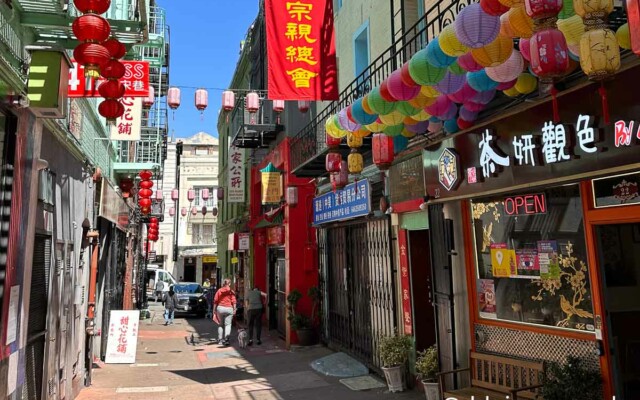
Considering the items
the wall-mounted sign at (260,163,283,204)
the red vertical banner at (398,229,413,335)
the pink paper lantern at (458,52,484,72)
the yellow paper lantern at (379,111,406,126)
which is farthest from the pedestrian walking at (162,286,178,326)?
the pink paper lantern at (458,52,484,72)

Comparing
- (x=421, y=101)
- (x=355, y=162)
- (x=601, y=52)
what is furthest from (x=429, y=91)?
(x=355, y=162)

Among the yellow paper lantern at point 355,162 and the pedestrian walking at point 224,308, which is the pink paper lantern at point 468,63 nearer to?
the yellow paper lantern at point 355,162

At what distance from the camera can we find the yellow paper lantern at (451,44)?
13.9 ft

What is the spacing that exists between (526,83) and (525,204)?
5.35ft

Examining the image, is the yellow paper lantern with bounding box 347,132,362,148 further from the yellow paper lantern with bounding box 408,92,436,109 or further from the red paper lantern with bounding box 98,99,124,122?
the red paper lantern with bounding box 98,99,124,122

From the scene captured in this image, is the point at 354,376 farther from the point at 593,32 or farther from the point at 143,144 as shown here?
the point at 143,144

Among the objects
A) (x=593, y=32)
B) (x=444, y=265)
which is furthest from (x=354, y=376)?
(x=593, y=32)

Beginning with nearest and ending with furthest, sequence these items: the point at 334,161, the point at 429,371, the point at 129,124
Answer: the point at 429,371, the point at 334,161, the point at 129,124

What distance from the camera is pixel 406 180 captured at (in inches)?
333

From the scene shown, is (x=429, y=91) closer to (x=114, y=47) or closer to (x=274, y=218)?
(x=114, y=47)

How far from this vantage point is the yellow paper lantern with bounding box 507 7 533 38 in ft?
12.6

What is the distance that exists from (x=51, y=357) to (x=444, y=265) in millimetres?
6178

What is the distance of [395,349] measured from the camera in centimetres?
825

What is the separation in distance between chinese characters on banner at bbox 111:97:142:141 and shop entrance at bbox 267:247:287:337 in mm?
6237
